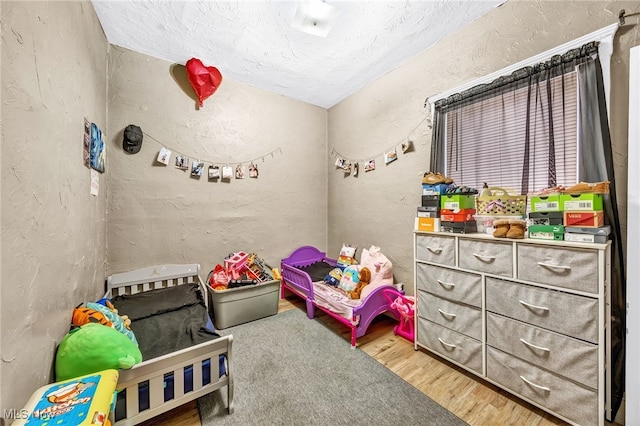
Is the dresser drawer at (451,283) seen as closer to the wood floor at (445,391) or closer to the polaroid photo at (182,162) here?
the wood floor at (445,391)

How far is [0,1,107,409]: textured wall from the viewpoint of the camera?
831mm

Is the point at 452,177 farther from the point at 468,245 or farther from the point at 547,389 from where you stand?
the point at 547,389

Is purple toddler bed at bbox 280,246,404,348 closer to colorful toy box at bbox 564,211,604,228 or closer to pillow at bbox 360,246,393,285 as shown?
pillow at bbox 360,246,393,285

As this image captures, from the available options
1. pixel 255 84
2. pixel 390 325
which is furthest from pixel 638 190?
pixel 255 84

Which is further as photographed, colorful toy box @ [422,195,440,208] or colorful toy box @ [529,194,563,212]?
colorful toy box @ [422,195,440,208]

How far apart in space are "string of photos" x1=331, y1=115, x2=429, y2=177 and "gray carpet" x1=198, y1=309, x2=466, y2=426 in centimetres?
185

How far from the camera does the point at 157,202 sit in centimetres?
251

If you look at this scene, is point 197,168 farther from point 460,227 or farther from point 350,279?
point 460,227

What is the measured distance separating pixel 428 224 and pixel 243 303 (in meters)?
1.88

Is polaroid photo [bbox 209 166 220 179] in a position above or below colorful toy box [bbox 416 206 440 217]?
above

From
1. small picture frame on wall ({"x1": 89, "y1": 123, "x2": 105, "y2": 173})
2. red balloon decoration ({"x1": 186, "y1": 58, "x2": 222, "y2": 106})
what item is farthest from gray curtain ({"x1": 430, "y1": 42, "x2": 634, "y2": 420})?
small picture frame on wall ({"x1": 89, "y1": 123, "x2": 105, "y2": 173})

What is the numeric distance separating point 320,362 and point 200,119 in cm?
267

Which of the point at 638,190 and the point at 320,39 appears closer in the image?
the point at 638,190

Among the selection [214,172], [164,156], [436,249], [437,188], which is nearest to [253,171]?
[214,172]
